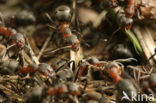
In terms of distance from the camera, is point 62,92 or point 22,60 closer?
point 62,92

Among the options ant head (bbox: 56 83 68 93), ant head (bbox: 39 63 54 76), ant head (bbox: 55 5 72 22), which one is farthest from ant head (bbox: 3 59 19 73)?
ant head (bbox: 55 5 72 22)

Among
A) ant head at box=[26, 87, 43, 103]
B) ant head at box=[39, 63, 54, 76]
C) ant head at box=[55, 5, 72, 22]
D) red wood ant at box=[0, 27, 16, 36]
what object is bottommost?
ant head at box=[26, 87, 43, 103]

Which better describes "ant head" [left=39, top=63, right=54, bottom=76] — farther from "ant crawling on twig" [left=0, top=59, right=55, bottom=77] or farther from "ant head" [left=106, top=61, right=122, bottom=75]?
"ant head" [left=106, top=61, right=122, bottom=75]

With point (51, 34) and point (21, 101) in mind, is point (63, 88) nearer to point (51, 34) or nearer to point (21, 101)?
point (21, 101)

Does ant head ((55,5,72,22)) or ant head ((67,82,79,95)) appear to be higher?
ant head ((55,5,72,22))

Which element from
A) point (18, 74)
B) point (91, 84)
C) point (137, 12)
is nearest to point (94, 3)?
point (137, 12)

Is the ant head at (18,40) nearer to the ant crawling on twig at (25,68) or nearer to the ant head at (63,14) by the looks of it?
the ant crawling on twig at (25,68)

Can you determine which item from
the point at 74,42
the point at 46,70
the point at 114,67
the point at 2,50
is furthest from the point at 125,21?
the point at 2,50

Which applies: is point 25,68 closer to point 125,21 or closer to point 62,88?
point 62,88

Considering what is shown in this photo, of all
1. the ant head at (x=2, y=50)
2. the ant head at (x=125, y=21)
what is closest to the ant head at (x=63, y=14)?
the ant head at (x=125, y=21)
